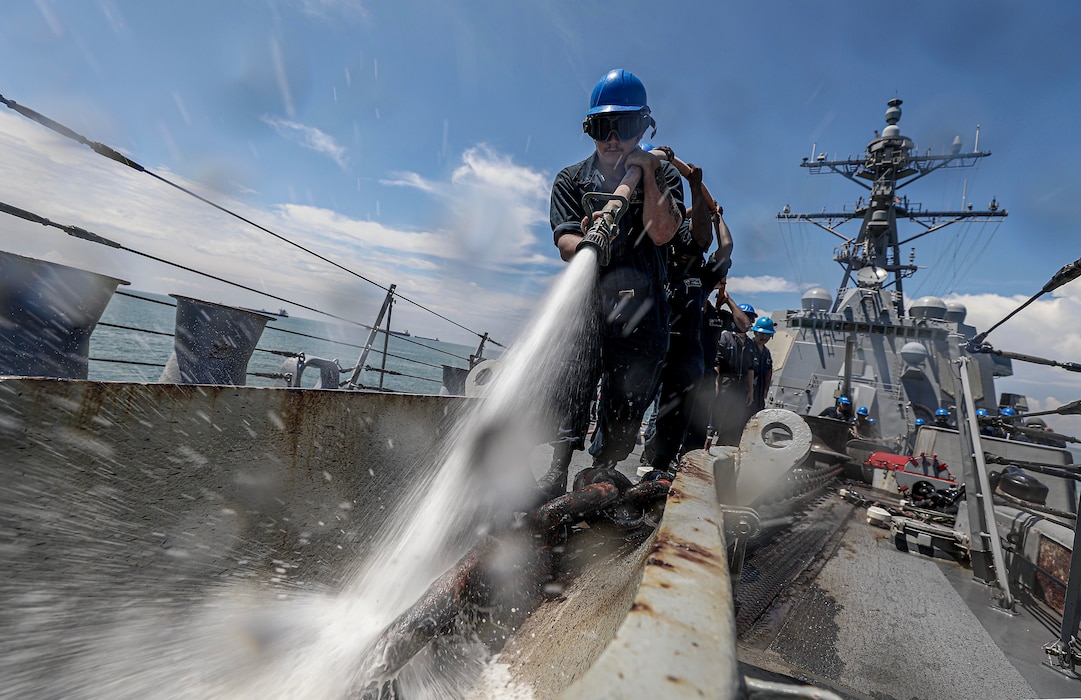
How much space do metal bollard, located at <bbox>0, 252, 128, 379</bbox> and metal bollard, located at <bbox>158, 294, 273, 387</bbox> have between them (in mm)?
857

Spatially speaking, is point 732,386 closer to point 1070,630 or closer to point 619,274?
point 619,274

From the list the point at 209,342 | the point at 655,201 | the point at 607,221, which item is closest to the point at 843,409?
the point at 655,201

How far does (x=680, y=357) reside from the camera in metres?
3.56

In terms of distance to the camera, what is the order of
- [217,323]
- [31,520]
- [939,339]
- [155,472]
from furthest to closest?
[939,339], [217,323], [155,472], [31,520]

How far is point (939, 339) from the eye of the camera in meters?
17.1

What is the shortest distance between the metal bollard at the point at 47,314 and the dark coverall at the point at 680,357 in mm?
3645

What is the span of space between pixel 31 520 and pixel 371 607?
0.95 m

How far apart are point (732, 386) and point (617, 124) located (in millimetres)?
4082

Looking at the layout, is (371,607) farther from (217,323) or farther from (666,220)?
(217,323)

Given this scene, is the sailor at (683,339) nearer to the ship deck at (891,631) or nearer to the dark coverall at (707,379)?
the dark coverall at (707,379)

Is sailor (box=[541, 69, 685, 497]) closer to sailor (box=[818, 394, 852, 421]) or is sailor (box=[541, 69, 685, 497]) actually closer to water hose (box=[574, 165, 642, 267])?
water hose (box=[574, 165, 642, 267])

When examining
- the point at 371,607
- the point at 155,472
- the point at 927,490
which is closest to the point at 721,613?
the point at 371,607

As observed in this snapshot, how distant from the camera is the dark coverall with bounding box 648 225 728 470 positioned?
3477 mm

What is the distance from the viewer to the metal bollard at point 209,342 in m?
4.23
